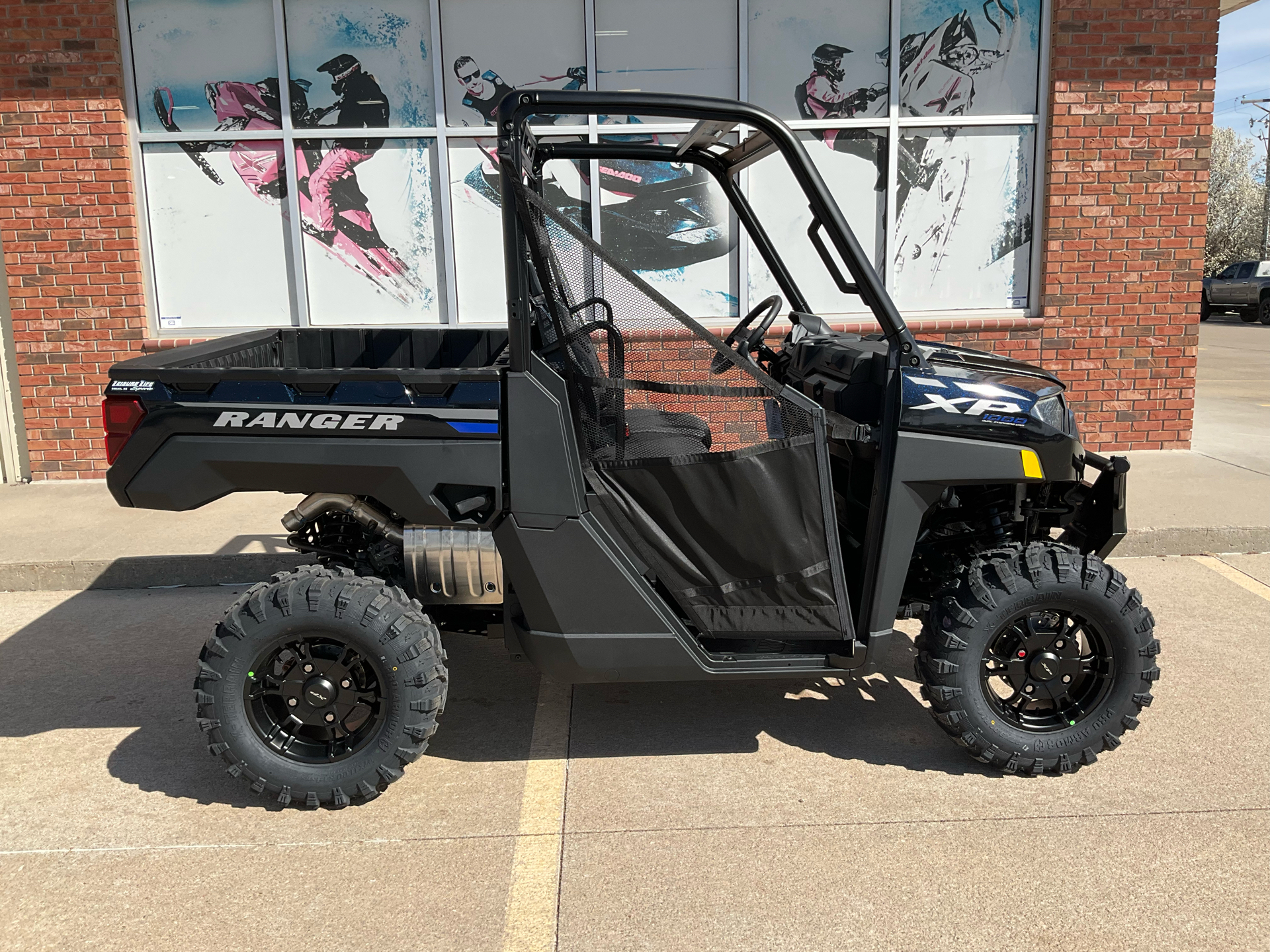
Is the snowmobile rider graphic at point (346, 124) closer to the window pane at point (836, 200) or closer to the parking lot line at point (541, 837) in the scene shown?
the window pane at point (836, 200)

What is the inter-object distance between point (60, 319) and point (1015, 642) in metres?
6.95

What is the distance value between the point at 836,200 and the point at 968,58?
139 cm

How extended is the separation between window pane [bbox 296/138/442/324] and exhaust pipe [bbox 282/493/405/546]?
183 inches

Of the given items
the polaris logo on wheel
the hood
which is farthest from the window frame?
the polaris logo on wheel

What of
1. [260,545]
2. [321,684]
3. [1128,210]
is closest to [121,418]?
[321,684]

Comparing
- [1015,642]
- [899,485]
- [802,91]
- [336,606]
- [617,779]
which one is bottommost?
[617,779]

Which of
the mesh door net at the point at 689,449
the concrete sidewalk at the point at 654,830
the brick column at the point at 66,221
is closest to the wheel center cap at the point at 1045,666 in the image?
the concrete sidewalk at the point at 654,830

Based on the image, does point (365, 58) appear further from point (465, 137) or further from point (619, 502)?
point (619, 502)

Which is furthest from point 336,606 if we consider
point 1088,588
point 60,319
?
point 60,319

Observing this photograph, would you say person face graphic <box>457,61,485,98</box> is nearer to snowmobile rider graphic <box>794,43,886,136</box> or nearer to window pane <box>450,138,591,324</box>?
window pane <box>450,138,591,324</box>

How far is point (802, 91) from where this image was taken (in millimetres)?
7969

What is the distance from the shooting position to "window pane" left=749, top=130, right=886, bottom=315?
8.03 meters

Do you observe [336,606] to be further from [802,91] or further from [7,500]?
[802,91]

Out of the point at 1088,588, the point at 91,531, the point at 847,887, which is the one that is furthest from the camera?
the point at 91,531
